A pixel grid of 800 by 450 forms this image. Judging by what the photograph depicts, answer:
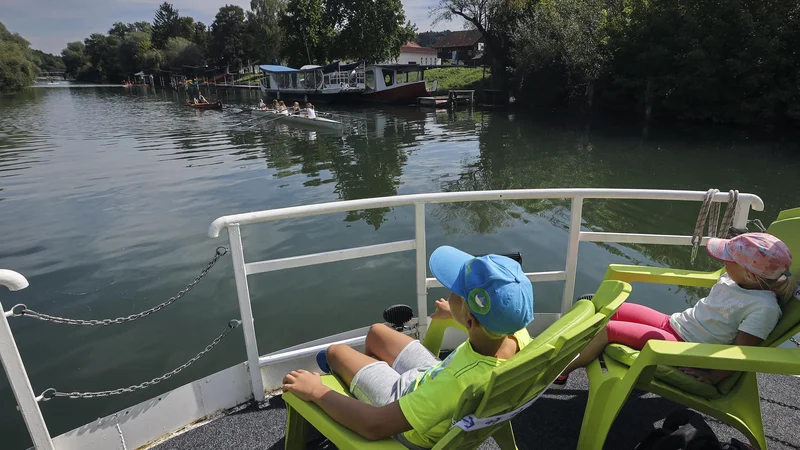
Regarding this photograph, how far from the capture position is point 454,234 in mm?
9648

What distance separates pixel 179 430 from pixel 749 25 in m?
27.0

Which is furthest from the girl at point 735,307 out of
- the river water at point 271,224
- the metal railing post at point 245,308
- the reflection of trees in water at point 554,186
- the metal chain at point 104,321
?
the reflection of trees in water at point 554,186

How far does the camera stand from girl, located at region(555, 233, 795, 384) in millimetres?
2154

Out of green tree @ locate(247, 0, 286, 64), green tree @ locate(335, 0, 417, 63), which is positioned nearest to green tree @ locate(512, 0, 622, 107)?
green tree @ locate(335, 0, 417, 63)

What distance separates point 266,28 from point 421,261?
8032 centimetres

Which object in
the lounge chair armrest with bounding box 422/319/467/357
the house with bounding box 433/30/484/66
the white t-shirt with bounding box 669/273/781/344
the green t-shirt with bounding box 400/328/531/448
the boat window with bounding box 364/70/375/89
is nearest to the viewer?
the green t-shirt with bounding box 400/328/531/448

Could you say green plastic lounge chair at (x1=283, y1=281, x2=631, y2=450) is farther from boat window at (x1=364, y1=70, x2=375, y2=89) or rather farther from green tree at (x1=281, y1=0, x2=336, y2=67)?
green tree at (x1=281, y1=0, x2=336, y2=67)

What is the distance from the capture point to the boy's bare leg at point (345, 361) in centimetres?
222

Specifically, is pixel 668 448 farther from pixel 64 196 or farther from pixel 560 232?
pixel 64 196

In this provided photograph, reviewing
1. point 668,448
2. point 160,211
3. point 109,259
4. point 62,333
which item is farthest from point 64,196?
point 668,448

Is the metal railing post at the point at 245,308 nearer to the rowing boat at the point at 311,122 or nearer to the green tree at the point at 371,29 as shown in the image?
the rowing boat at the point at 311,122

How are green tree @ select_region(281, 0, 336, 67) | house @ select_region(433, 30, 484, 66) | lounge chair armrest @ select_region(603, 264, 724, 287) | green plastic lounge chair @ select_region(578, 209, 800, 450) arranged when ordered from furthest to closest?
1. house @ select_region(433, 30, 484, 66)
2. green tree @ select_region(281, 0, 336, 67)
3. lounge chair armrest @ select_region(603, 264, 724, 287)
4. green plastic lounge chair @ select_region(578, 209, 800, 450)

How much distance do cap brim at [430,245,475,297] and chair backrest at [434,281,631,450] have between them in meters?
0.34

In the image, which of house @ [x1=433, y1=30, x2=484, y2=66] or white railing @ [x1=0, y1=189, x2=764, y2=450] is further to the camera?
house @ [x1=433, y1=30, x2=484, y2=66]
